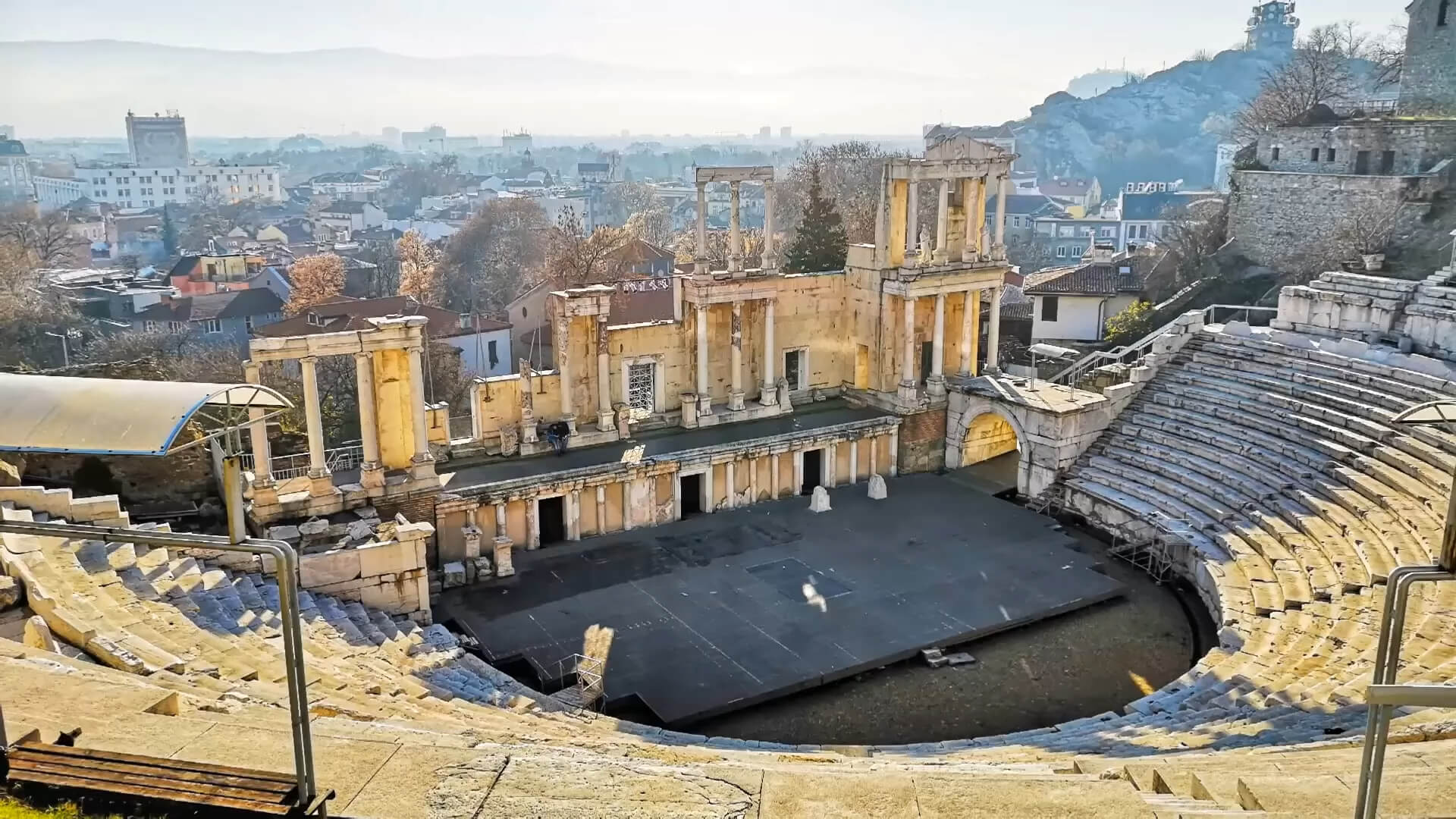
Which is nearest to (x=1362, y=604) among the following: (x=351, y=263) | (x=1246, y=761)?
(x=1246, y=761)

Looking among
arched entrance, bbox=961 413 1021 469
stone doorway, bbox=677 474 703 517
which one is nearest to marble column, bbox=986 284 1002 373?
arched entrance, bbox=961 413 1021 469

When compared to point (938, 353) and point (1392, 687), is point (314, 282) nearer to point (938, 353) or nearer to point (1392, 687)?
point (938, 353)

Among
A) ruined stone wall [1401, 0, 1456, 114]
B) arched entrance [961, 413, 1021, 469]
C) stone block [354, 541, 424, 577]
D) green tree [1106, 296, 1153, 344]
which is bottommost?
arched entrance [961, 413, 1021, 469]

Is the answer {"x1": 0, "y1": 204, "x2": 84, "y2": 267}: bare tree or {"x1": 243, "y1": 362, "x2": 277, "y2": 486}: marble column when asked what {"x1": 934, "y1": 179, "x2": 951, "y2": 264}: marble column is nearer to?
{"x1": 243, "y1": 362, "x2": 277, "y2": 486}: marble column

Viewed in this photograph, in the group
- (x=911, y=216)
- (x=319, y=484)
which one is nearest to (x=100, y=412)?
(x=319, y=484)

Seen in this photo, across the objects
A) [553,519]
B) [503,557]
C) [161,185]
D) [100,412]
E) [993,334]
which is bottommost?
[503,557]

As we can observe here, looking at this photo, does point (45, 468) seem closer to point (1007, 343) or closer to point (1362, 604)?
point (1362, 604)
